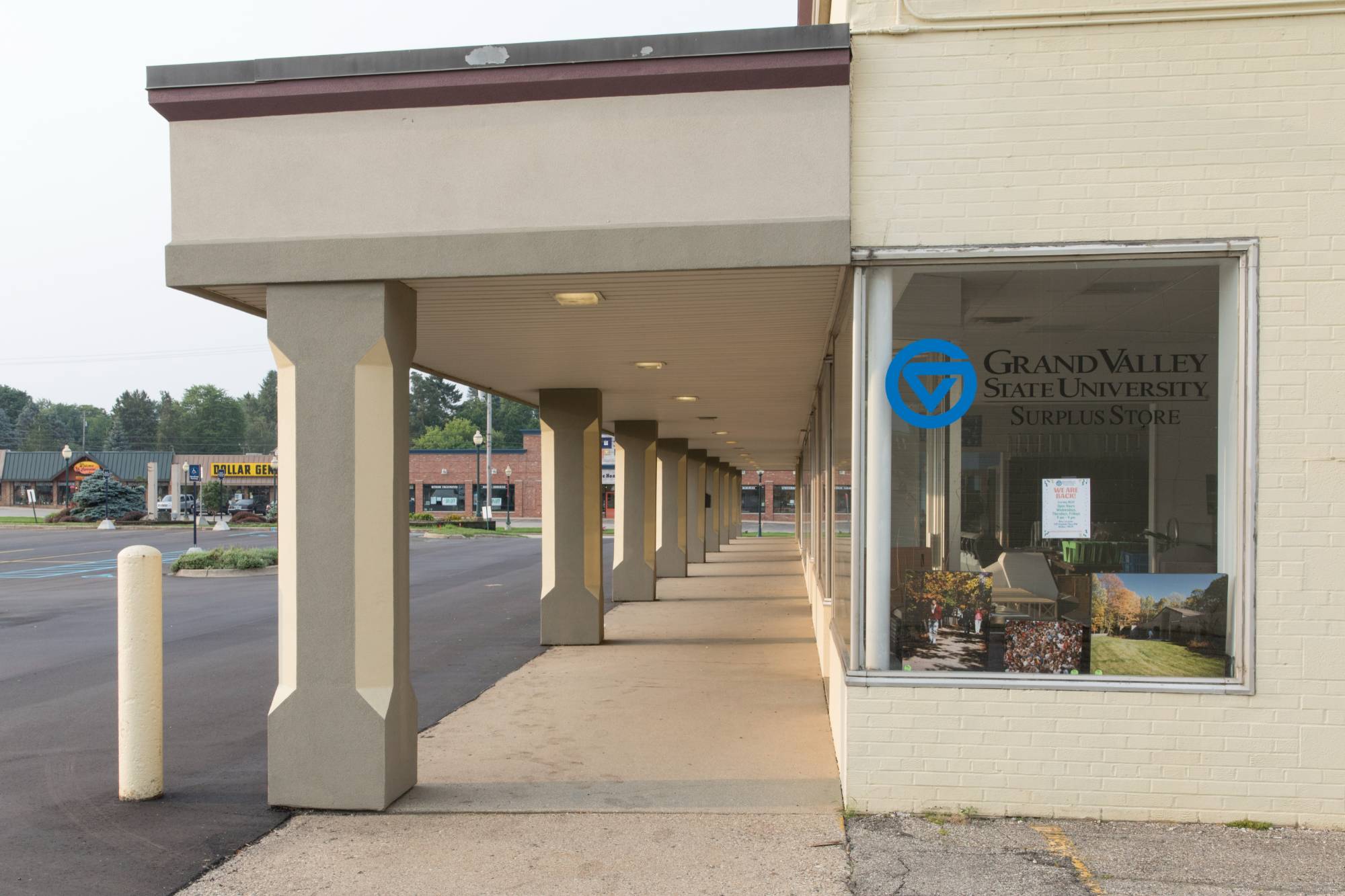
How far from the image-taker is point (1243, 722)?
18.7 ft

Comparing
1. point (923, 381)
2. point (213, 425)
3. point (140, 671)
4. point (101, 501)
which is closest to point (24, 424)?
point (213, 425)

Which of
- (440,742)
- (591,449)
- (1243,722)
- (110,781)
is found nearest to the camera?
(1243,722)

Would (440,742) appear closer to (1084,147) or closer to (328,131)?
(328,131)

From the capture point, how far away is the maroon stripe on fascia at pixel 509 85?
594 centimetres

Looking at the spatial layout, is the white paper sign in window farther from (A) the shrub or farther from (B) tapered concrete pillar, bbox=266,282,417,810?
(A) the shrub

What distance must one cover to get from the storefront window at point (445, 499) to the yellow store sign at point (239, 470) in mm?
10769

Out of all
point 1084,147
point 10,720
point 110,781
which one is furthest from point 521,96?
point 10,720

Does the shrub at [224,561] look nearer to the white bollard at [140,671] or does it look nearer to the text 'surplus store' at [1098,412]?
the white bollard at [140,671]

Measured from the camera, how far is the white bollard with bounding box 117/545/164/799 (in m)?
6.33

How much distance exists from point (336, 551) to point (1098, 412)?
4.49 m

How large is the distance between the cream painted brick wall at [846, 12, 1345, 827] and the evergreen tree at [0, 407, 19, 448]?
16601 centimetres

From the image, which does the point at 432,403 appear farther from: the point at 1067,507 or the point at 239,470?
the point at 1067,507

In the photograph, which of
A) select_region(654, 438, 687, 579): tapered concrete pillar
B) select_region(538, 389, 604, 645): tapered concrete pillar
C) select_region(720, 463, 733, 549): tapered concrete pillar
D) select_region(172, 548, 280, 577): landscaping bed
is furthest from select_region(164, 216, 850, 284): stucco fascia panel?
select_region(720, 463, 733, 549): tapered concrete pillar

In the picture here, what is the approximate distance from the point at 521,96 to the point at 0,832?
508cm
